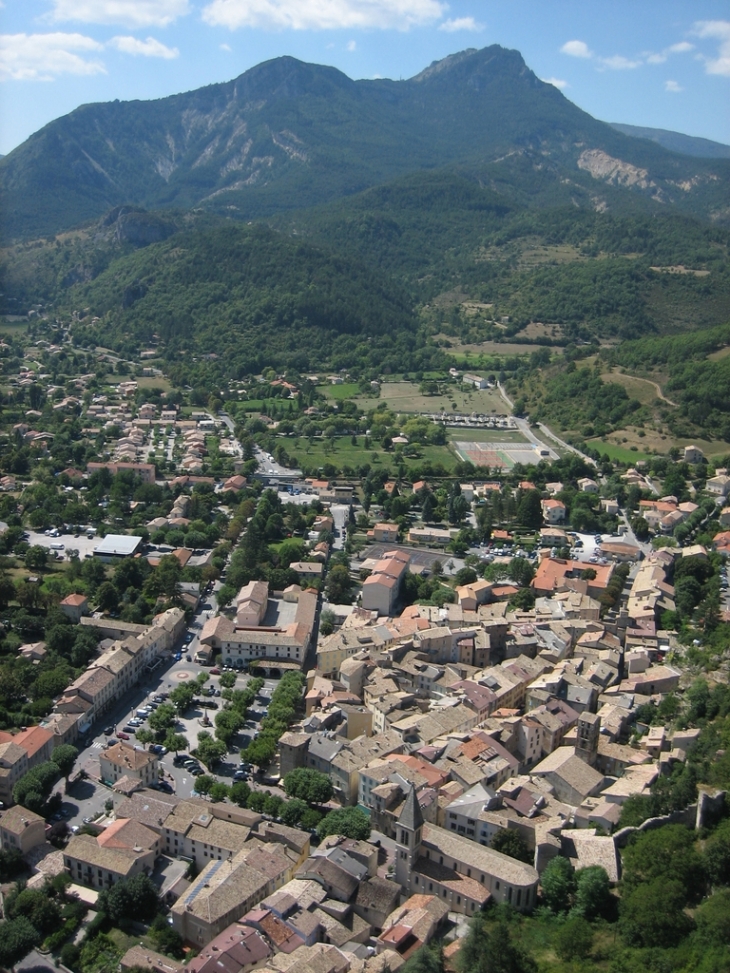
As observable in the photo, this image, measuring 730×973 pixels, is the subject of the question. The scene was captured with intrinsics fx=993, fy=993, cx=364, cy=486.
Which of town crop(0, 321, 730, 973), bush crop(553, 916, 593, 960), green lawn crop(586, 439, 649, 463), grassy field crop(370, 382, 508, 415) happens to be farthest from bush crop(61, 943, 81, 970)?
grassy field crop(370, 382, 508, 415)

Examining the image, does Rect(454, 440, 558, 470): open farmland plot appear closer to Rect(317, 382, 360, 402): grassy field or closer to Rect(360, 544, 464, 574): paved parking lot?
Rect(317, 382, 360, 402): grassy field

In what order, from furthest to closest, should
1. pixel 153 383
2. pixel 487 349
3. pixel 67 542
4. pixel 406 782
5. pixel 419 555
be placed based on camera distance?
pixel 487 349 < pixel 153 383 < pixel 67 542 < pixel 419 555 < pixel 406 782

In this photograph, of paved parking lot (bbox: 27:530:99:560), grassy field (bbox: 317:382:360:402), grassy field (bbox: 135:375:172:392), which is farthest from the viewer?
grassy field (bbox: 135:375:172:392)

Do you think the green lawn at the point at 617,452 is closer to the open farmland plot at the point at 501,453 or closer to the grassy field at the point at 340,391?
the open farmland plot at the point at 501,453

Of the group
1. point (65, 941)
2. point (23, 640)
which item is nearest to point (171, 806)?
point (65, 941)

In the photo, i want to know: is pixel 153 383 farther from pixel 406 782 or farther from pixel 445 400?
pixel 406 782

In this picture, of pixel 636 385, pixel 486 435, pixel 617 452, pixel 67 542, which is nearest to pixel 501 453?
pixel 486 435
